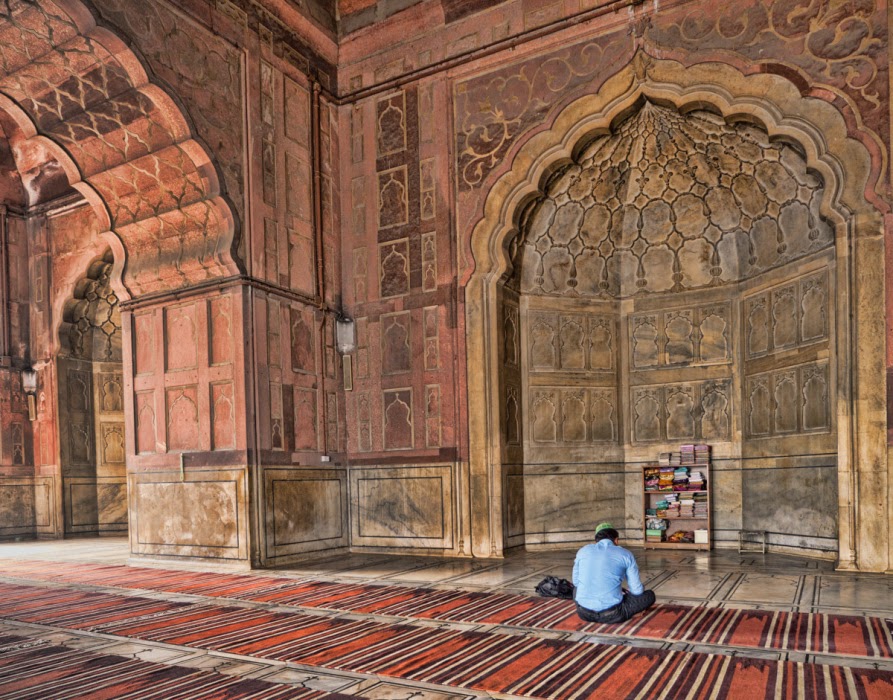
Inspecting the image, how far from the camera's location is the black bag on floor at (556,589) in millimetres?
5754

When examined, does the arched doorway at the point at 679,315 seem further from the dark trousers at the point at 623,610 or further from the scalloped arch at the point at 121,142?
the scalloped arch at the point at 121,142

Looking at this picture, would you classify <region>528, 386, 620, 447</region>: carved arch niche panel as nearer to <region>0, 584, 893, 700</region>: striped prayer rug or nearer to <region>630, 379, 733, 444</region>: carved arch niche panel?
<region>630, 379, 733, 444</region>: carved arch niche panel

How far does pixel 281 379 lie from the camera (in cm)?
849

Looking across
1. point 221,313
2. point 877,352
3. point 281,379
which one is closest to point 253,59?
point 221,313

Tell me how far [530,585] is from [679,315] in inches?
180

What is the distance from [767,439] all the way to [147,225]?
770 centimetres

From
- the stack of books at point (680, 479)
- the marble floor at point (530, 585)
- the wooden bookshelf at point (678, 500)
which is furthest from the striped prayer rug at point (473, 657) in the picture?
the stack of books at point (680, 479)

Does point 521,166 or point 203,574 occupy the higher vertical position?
point 521,166

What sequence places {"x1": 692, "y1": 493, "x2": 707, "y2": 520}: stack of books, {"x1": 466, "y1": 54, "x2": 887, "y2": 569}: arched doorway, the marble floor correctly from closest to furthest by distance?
the marble floor, {"x1": 466, "y1": 54, "x2": 887, "y2": 569}: arched doorway, {"x1": 692, "y1": 493, "x2": 707, "y2": 520}: stack of books

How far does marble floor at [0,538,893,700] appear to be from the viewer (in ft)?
13.5

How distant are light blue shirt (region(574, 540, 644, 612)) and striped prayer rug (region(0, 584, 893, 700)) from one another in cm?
44

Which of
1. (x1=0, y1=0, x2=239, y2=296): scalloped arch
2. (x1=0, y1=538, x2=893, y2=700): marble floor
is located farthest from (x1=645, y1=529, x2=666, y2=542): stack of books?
(x1=0, y1=0, x2=239, y2=296): scalloped arch

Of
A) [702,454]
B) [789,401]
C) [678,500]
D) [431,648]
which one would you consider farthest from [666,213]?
[431,648]

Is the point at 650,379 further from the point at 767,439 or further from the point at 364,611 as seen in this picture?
the point at 364,611
